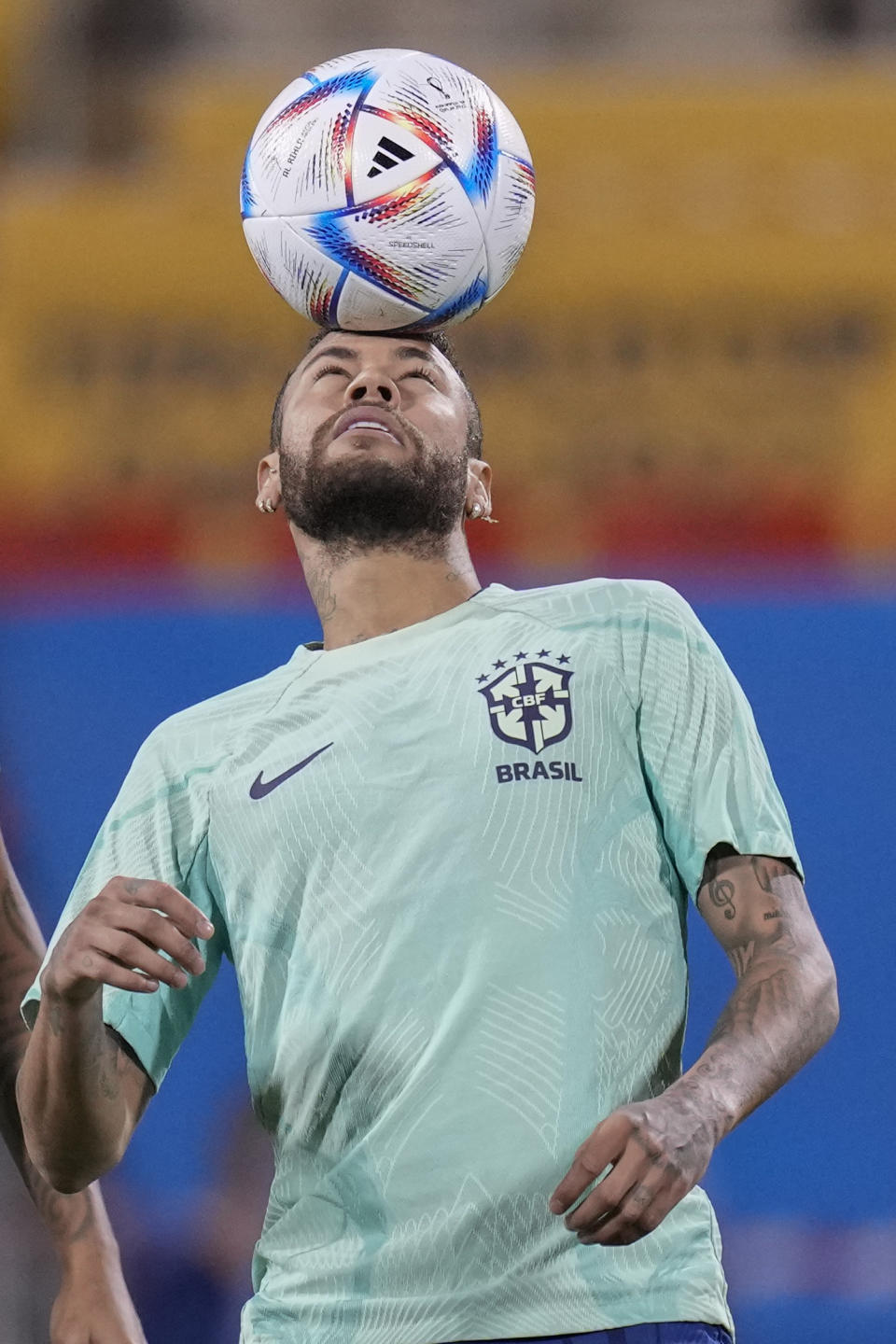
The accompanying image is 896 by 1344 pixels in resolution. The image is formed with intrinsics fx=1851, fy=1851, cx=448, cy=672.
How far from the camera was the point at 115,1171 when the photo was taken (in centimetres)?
421

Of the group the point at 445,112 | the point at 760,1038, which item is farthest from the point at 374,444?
the point at 760,1038

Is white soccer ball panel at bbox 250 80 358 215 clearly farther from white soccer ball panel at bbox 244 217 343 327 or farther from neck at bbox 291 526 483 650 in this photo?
neck at bbox 291 526 483 650

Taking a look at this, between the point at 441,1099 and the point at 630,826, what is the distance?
0.40 metres

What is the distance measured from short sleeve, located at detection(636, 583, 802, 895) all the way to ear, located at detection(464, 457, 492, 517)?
1.40ft

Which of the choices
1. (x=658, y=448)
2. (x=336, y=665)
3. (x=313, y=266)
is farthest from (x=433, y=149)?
(x=658, y=448)

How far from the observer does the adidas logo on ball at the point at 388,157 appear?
2.59 meters

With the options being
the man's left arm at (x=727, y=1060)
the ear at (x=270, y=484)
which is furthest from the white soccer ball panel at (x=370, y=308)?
the man's left arm at (x=727, y=1060)

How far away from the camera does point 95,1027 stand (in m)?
2.12

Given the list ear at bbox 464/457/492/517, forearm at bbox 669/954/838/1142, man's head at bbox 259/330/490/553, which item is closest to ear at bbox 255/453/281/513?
man's head at bbox 259/330/490/553

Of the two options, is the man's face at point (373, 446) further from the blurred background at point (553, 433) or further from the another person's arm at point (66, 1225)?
the blurred background at point (553, 433)

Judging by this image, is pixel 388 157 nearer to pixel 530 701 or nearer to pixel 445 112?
pixel 445 112

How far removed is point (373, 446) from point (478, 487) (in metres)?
0.25

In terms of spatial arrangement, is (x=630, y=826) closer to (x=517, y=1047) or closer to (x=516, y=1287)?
(x=517, y=1047)

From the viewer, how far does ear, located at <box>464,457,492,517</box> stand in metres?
2.69
